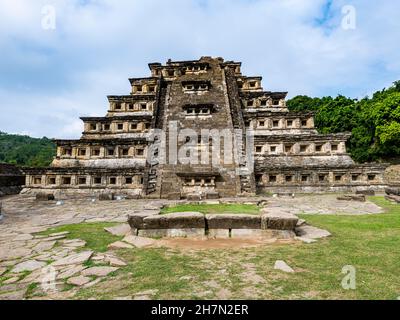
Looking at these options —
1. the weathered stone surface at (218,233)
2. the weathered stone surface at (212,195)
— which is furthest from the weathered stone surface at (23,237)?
the weathered stone surface at (212,195)

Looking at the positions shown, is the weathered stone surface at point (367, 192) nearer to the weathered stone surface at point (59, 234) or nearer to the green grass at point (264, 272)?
the green grass at point (264, 272)

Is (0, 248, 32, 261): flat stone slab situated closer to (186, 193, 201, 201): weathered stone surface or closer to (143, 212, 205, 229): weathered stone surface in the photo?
(143, 212, 205, 229): weathered stone surface

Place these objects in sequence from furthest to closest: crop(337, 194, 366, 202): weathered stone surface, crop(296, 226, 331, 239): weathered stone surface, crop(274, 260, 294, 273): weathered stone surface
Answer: crop(337, 194, 366, 202): weathered stone surface
crop(296, 226, 331, 239): weathered stone surface
crop(274, 260, 294, 273): weathered stone surface

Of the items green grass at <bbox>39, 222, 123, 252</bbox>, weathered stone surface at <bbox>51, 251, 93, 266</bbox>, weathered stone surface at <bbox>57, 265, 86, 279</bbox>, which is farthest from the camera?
green grass at <bbox>39, 222, 123, 252</bbox>

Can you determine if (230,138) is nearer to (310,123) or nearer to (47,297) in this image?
(310,123)

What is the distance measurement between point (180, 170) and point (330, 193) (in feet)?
33.0

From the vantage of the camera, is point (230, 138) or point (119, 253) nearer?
point (119, 253)

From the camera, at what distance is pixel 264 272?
395 cm

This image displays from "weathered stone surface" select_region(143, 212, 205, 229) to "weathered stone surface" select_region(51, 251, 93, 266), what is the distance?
158 cm

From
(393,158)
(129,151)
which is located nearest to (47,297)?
(129,151)

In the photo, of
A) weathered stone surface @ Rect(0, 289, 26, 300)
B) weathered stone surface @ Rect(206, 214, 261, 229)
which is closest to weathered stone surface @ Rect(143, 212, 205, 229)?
weathered stone surface @ Rect(206, 214, 261, 229)

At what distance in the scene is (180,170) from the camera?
631 inches

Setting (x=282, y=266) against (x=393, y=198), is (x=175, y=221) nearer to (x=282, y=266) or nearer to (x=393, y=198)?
(x=282, y=266)

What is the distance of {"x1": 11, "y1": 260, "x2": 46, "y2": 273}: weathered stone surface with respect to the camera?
423cm
